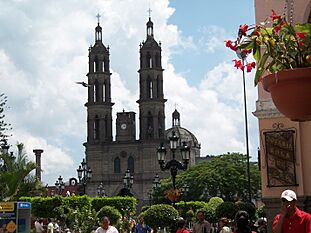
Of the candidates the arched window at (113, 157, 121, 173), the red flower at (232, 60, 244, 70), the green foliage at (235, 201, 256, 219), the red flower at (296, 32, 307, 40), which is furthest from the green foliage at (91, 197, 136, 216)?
the arched window at (113, 157, 121, 173)

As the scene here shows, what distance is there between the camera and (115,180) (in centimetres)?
8000

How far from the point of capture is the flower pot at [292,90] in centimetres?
351

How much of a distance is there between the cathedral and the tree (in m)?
15.1

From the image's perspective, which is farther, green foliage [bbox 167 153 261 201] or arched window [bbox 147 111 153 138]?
arched window [bbox 147 111 153 138]

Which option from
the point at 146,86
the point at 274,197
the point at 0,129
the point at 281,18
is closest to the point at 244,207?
the point at 274,197

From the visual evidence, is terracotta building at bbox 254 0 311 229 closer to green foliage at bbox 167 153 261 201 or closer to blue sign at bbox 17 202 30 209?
blue sign at bbox 17 202 30 209

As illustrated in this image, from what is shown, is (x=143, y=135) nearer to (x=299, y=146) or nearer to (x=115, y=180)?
(x=115, y=180)

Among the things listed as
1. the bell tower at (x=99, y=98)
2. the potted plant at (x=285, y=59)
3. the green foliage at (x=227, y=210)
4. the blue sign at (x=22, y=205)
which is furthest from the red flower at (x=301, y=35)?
the bell tower at (x=99, y=98)

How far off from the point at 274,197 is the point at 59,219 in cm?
1780

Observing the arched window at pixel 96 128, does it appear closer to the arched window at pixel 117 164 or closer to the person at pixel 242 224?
the arched window at pixel 117 164

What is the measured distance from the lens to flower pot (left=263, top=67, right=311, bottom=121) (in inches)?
138

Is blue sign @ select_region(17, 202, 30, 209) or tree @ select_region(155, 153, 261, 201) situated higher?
tree @ select_region(155, 153, 261, 201)

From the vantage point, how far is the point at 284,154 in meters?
12.6

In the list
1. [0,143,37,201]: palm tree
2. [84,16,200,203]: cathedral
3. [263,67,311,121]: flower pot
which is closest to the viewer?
[263,67,311,121]: flower pot
